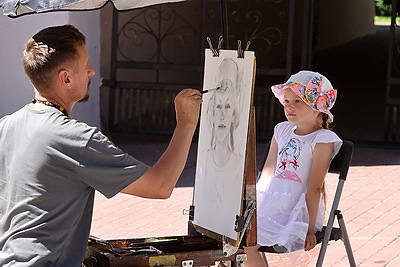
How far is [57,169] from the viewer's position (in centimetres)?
316

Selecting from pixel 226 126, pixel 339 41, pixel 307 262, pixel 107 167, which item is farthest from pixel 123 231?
pixel 339 41

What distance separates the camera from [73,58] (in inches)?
127

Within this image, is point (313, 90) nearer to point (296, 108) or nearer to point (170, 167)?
point (296, 108)

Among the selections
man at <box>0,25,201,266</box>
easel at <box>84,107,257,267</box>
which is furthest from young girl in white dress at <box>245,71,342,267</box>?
man at <box>0,25,201,266</box>

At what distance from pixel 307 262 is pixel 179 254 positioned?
153 centimetres

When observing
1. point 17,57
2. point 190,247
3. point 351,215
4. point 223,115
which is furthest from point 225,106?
point 17,57

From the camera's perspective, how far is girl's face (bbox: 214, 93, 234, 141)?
382cm

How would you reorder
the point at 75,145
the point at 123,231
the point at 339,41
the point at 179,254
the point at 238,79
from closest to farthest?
the point at 75,145 → the point at 179,254 → the point at 238,79 → the point at 123,231 → the point at 339,41

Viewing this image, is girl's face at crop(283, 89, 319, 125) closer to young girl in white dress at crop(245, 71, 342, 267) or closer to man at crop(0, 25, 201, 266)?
young girl in white dress at crop(245, 71, 342, 267)

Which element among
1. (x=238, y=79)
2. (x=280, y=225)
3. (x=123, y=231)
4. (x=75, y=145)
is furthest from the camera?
(x=123, y=231)

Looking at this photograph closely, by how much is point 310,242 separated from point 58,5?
1947 mm

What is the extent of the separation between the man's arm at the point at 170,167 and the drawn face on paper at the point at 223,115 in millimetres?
387

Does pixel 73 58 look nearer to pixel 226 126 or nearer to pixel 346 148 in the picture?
pixel 226 126

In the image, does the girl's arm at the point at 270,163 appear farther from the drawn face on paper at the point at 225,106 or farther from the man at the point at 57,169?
the man at the point at 57,169
